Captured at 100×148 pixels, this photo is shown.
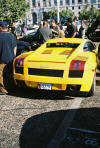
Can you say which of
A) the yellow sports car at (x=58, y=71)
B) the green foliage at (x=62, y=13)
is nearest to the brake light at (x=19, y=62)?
the yellow sports car at (x=58, y=71)

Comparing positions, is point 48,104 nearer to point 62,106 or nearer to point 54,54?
point 62,106

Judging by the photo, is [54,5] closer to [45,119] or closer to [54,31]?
[54,31]

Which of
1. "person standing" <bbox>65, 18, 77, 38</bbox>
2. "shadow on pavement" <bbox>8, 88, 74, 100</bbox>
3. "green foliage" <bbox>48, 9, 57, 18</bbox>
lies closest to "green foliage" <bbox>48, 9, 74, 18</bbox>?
"green foliage" <bbox>48, 9, 57, 18</bbox>

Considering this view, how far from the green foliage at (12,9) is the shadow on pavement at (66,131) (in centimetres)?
3606

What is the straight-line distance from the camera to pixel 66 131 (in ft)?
12.7

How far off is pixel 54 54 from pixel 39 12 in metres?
104

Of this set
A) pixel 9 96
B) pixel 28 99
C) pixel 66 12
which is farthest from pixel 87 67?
pixel 66 12

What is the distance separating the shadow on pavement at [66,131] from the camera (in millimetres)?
3318

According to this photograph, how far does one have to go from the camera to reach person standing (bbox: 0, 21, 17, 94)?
5.99 m

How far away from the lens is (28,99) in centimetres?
569

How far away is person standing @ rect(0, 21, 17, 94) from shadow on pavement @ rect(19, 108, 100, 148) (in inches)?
79.7

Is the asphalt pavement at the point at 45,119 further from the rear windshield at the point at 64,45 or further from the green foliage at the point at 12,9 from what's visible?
the green foliage at the point at 12,9

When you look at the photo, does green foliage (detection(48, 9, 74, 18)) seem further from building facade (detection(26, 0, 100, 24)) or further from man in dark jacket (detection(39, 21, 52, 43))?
man in dark jacket (detection(39, 21, 52, 43))

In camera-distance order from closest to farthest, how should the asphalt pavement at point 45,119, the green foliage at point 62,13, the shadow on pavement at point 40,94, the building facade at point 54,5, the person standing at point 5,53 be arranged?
the asphalt pavement at point 45,119
the shadow on pavement at point 40,94
the person standing at point 5,53
the green foliage at point 62,13
the building facade at point 54,5
